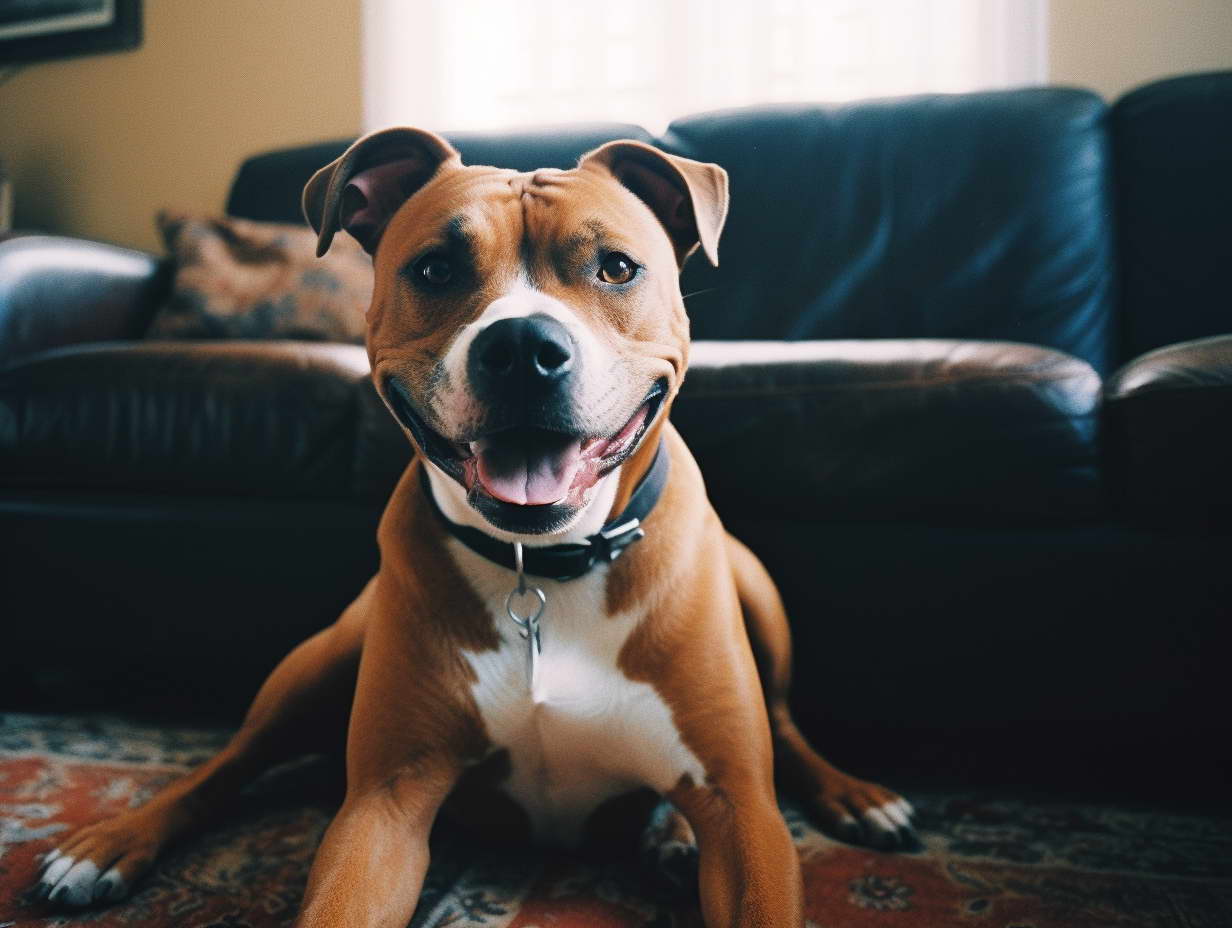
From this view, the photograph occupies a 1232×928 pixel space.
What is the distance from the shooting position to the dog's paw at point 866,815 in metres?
1.30

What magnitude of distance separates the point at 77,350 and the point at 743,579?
4.71 feet

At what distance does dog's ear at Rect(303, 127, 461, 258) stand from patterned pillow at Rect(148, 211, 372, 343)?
45.2 inches

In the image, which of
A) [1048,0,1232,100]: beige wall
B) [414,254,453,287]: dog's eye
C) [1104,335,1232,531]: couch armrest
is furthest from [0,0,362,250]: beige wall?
[1104,335,1232,531]: couch armrest

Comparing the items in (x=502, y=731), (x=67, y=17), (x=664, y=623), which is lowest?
(x=502, y=731)

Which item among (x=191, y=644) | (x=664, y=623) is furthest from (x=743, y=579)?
(x=191, y=644)

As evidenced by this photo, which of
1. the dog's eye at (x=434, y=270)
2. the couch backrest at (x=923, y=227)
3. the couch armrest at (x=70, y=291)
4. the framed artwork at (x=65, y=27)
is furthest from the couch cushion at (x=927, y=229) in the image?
the framed artwork at (x=65, y=27)

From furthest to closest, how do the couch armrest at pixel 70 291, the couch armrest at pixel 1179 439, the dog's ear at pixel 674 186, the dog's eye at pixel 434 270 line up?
the couch armrest at pixel 70 291, the couch armrest at pixel 1179 439, the dog's ear at pixel 674 186, the dog's eye at pixel 434 270

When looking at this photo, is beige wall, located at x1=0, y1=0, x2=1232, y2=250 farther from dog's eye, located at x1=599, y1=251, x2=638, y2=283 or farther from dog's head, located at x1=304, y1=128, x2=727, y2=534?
dog's eye, located at x1=599, y1=251, x2=638, y2=283

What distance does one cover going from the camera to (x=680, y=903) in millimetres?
1170

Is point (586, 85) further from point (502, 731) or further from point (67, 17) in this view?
point (502, 731)

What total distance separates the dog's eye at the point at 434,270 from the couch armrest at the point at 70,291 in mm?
1386

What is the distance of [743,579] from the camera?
142 cm

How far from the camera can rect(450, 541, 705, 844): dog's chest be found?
3.68ft

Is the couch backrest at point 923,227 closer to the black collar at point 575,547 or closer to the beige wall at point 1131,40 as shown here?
the beige wall at point 1131,40
